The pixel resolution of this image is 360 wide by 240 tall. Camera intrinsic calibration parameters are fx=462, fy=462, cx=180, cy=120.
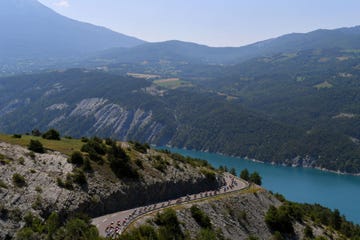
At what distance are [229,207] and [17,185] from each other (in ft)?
112

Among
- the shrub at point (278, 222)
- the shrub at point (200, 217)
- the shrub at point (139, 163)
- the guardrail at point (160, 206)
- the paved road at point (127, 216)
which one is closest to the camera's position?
the paved road at point (127, 216)

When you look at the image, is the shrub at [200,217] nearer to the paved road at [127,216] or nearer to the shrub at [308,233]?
the paved road at [127,216]

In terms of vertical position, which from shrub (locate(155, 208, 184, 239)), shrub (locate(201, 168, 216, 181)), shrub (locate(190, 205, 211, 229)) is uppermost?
shrub (locate(155, 208, 184, 239))

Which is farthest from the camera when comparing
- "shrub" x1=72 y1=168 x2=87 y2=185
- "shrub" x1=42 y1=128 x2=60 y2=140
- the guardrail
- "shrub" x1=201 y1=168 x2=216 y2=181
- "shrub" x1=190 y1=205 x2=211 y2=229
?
"shrub" x1=201 y1=168 x2=216 y2=181

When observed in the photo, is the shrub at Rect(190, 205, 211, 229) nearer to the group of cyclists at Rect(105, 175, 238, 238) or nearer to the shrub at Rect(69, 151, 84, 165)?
the group of cyclists at Rect(105, 175, 238, 238)

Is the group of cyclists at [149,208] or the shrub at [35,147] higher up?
the shrub at [35,147]

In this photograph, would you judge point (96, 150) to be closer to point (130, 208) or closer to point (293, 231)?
point (130, 208)

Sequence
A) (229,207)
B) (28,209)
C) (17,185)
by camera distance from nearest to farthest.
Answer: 1. (28,209)
2. (17,185)
3. (229,207)

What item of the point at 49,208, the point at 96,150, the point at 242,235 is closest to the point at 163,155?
the point at 96,150

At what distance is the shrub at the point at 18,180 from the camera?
181ft

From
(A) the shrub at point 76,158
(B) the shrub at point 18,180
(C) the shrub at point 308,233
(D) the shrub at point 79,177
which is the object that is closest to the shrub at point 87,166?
(A) the shrub at point 76,158

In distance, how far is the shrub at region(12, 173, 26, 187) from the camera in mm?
55175

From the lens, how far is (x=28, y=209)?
5138 cm

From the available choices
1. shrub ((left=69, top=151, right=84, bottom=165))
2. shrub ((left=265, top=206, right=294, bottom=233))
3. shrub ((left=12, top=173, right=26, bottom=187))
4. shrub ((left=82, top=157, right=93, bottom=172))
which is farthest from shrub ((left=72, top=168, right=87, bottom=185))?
shrub ((left=265, top=206, right=294, bottom=233))
